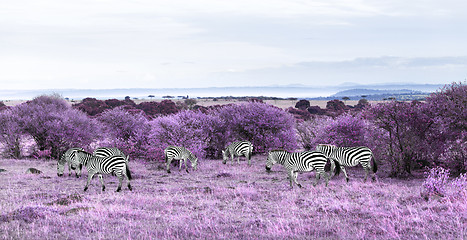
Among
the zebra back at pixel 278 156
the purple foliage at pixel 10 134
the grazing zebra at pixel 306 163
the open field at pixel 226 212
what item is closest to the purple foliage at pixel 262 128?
the zebra back at pixel 278 156

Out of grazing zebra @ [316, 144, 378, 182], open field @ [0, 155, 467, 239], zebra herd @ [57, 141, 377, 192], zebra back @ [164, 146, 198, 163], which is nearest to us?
open field @ [0, 155, 467, 239]

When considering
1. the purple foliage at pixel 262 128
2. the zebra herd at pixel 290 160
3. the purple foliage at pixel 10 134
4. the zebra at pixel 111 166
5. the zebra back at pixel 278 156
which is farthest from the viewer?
the purple foliage at pixel 262 128

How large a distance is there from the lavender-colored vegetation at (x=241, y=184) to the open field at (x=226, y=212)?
0.16 ft

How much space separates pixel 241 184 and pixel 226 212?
6.55 m

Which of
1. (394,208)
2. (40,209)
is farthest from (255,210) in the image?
(40,209)

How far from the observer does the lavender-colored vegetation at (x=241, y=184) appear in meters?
10.4

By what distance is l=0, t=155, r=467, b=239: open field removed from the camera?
32.3 feet

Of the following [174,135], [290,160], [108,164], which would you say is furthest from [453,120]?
[174,135]

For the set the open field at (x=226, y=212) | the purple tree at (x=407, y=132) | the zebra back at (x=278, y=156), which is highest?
the purple tree at (x=407, y=132)

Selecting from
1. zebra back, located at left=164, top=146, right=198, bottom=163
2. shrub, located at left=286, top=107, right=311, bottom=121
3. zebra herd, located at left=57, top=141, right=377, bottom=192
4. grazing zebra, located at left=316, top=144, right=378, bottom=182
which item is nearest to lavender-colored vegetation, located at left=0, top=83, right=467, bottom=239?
zebra herd, located at left=57, top=141, right=377, bottom=192

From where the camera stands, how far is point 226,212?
1272 cm

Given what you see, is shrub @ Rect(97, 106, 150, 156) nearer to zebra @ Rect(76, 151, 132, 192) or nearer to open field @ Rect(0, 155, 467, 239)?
open field @ Rect(0, 155, 467, 239)

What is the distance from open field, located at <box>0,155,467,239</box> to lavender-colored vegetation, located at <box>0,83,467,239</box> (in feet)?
0.16

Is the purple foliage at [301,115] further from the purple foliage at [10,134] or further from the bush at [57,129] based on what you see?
the purple foliage at [10,134]
